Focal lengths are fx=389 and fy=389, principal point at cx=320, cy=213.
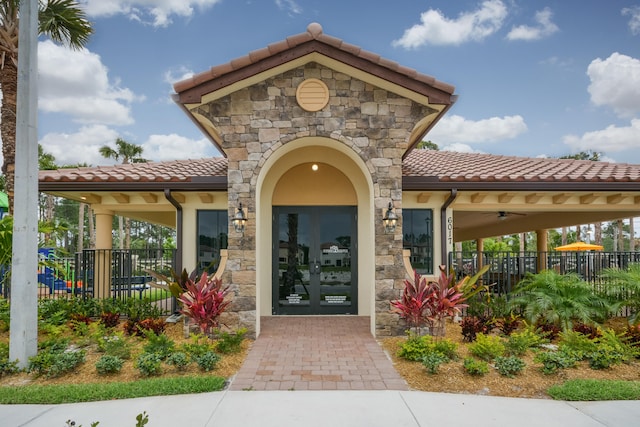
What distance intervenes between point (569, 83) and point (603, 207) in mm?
16282

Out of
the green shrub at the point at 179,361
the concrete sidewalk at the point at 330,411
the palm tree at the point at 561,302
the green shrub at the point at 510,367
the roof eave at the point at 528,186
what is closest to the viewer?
the concrete sidewalk at the point at 330,411

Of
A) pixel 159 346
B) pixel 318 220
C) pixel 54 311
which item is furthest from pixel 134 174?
pixel 159 346

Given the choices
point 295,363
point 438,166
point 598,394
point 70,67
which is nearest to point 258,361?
point 295,363

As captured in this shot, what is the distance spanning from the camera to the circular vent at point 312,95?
7.73 meters

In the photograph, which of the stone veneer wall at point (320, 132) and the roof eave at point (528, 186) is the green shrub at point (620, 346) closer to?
the stone veneer wall at point (320, 132)

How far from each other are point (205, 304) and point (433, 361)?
3.96 metres

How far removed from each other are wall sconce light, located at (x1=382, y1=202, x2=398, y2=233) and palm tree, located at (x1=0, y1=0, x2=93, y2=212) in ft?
33.3

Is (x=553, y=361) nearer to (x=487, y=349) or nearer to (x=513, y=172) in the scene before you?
(x=487, y=349)

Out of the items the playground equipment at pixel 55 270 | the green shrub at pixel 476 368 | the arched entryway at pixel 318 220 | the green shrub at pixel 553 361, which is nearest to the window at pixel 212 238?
the arched entryway at pixel 318 220

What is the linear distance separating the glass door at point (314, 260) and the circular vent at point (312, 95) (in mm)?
3008

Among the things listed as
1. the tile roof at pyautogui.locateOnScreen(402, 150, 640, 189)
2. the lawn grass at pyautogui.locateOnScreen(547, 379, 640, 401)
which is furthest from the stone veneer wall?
the lawn grass at pyautogui.locateOnScreen(547, 379, 640, 401)

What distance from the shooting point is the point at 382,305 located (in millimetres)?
7598

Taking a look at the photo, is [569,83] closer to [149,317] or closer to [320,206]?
[320,206]

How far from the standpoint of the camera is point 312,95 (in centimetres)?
775
